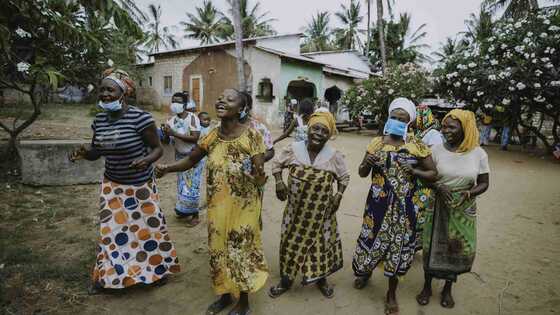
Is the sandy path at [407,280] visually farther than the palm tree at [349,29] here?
No

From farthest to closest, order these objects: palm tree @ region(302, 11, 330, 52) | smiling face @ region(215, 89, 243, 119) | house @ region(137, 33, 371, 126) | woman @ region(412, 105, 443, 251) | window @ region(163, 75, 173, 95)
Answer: palm tree @ region(302, 11, 330, 52), window @ region(163, 75, 173, 95), house @ region(137, 33, 371, 126), woman @ region(412, 105, 443, 251), smiling face @ region(215, 89, 243, 119)

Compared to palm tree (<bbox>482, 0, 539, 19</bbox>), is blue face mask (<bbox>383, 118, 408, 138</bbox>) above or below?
below

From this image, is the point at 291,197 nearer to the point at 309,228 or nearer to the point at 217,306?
the point at 309,228

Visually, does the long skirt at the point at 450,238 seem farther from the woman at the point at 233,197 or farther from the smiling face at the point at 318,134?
the woman at the point at 233,197

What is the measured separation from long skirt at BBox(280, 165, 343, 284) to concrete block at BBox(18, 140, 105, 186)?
454 centimetres

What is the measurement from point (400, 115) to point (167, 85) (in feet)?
69.3

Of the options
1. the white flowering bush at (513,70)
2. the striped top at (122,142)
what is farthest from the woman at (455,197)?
the white flowering bush at (513,70)

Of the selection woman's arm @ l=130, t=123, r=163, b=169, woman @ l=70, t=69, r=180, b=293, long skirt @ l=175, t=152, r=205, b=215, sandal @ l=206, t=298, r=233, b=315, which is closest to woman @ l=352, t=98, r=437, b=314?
sandal @ l=206, t=298, r=233, b=315

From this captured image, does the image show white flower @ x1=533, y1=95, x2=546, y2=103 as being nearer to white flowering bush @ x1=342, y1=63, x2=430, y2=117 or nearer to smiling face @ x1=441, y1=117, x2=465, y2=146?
white flowering bush @ x1=342, y1=63, x2=430, y2=117

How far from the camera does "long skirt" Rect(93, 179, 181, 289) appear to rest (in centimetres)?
282

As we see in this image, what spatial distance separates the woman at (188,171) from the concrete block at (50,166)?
89.0 inches

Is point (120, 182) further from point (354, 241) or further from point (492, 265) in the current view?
point (492, 265)

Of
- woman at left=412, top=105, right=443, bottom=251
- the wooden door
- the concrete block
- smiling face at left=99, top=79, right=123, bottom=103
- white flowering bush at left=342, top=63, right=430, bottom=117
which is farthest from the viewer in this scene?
the wooden door

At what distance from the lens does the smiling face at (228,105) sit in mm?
2453
